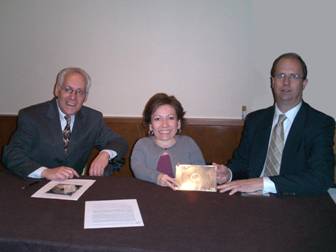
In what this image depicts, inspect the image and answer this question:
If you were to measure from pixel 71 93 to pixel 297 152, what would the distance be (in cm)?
201

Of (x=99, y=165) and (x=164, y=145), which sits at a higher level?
(x=164, y=145)

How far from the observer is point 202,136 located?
374cm

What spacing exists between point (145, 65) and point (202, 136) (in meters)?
1.13

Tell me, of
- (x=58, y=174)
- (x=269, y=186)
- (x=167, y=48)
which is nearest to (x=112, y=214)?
(x=58, y=174)

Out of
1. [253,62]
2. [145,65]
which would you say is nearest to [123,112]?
[145,65]

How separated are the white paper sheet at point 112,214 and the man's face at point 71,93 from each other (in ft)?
4.00

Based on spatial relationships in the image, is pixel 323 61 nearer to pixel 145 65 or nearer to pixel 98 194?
pixel 145 65

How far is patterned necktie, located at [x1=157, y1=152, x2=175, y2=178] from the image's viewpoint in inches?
102

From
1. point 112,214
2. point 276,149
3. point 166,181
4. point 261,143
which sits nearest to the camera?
point 112,214

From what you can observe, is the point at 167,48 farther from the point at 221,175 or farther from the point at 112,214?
the point at 112,214

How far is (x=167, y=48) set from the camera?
3.82 m

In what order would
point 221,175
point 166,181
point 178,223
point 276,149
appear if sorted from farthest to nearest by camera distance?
1. point 276,149
2. point 221,175
3. point 166,181
4. point 178,223

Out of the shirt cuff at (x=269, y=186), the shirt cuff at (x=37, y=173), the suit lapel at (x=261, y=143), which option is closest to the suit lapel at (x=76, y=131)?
the shirt cuff at (x=37, y=173)

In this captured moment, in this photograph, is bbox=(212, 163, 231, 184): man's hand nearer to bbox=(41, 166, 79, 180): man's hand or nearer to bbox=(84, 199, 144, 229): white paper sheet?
bbox=(84, 199, 144, 229): white paper sheet
